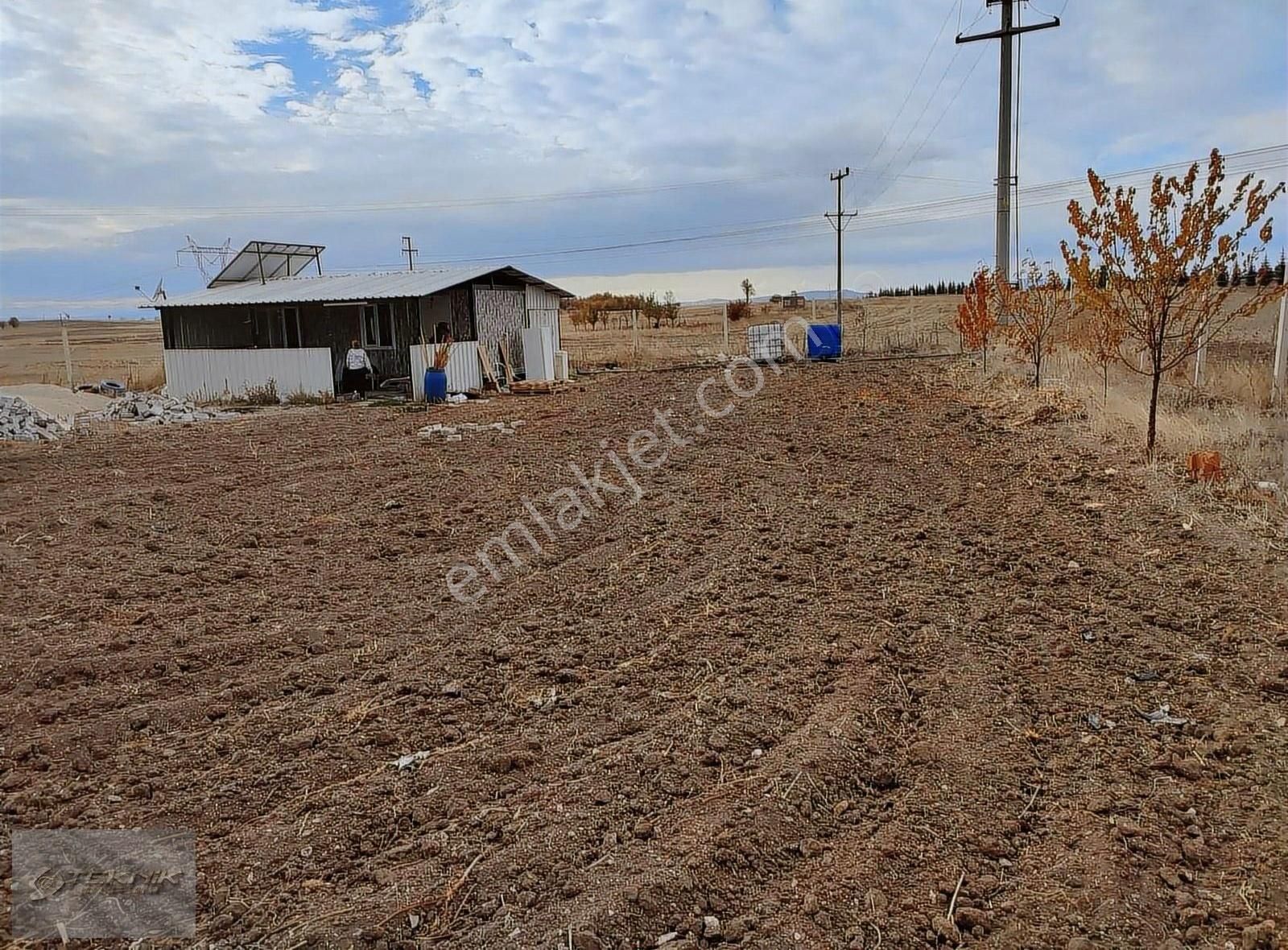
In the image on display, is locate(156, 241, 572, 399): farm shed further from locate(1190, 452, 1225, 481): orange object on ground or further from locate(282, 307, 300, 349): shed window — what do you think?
locate(1190, 452, 1225, 481): orange object on ground

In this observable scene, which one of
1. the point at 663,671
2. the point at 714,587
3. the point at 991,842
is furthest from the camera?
the point at 714,587

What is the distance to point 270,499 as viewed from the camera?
8680mm

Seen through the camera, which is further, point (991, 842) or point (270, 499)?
point (270, 499)

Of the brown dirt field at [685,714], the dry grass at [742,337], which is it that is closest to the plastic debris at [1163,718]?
the brown dirt field at [685,714]

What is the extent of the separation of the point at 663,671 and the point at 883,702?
107 centimetres

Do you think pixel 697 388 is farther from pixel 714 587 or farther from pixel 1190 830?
pixel 1190 830

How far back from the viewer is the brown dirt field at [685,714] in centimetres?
281

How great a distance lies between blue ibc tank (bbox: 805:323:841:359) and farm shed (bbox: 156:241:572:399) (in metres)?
7.39

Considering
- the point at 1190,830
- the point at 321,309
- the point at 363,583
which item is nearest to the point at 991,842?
the point at 1190,830

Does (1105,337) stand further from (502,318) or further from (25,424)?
(502,318)

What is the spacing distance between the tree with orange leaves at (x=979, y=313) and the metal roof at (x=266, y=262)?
18587mm

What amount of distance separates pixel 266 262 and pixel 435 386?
11.6 metres

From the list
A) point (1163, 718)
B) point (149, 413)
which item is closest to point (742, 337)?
point (149, 413)

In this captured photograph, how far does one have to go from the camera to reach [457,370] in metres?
19.4
